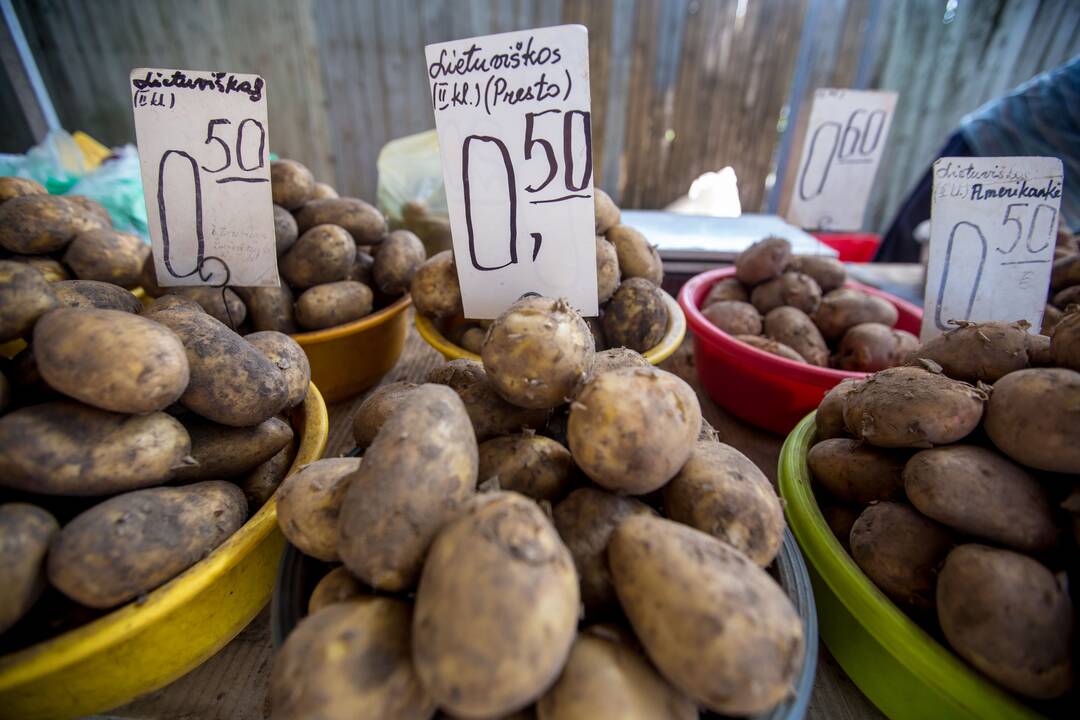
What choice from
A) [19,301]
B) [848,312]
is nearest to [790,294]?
[848,312]

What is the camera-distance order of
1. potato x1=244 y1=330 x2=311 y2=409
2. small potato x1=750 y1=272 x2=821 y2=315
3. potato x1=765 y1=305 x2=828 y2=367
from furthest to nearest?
small potato x1=750 y1=272 x2=821 y2=315 < potato x1=765 y1=305 x2=828 y2=367 < potato x1=244 y1=330 x2=311 y2=409

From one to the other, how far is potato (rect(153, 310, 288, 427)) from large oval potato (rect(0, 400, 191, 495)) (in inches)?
3.3

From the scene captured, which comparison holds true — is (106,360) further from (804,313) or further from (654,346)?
(804,313)

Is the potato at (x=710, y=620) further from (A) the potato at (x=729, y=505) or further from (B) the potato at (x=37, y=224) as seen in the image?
(B) the potato at (x=37, y=224)

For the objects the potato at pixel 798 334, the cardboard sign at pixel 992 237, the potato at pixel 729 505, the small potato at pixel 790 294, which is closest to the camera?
the potato at pixel 729 505

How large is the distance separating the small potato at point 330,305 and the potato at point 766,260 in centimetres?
145

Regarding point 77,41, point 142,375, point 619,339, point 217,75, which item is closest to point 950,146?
point 619,339

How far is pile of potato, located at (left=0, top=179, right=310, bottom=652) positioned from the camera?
30.2 inches

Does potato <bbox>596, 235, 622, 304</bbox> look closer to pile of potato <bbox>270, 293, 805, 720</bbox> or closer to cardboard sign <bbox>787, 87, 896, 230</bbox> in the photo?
pile of potato <bbox>270, 293, 805, 720</bbox>

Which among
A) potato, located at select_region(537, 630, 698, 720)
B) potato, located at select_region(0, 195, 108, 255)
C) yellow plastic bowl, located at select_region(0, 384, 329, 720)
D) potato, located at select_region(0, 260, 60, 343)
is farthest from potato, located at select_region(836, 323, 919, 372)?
potato, located at select_region(0, 195, 108, 255)

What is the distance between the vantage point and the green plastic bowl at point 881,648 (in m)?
0.77

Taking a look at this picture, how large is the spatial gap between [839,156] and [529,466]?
6.66 ft

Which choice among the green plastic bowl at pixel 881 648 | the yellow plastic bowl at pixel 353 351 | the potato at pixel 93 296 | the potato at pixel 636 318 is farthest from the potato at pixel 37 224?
the green plastic bowl at pixel 881 648

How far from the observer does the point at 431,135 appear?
134 inches
